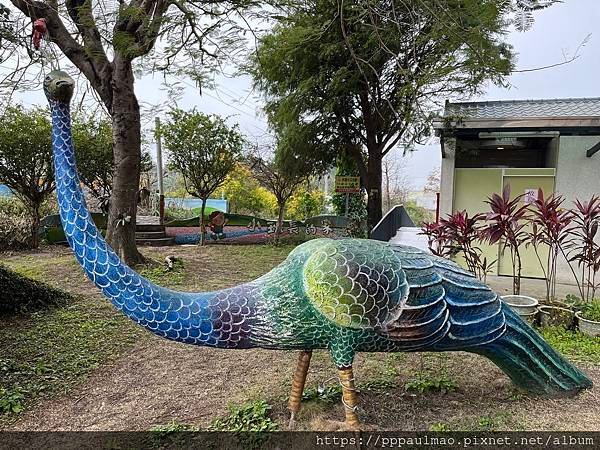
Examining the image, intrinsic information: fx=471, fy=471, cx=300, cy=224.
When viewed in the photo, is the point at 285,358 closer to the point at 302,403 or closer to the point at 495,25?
the point at 302,403

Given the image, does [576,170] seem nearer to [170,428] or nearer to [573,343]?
[573,343]

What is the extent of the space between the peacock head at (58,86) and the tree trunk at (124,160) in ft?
18.6

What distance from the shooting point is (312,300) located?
2396 mm

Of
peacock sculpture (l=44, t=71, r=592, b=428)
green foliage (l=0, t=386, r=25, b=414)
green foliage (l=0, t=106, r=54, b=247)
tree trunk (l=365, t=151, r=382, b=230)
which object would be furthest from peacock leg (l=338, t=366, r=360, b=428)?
green foliage (l=0, t=106, r=54, b=247)

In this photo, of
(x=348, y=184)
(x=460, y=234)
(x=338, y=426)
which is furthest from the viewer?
(x=348, y=184)

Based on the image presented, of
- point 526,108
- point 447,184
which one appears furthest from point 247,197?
point 526,108

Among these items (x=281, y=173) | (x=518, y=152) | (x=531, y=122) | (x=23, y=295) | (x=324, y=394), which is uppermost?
(x=531, y=122)

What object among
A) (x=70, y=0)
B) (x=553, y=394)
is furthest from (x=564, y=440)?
(x=70, y=0)

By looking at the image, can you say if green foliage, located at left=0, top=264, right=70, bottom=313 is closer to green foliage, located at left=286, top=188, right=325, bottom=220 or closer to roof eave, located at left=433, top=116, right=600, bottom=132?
roof eave, located at left=433, top=116, right=600, bottom=132

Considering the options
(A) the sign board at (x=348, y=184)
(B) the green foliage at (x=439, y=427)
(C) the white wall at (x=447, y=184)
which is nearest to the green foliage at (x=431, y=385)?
(B) the green foliage at (x=439, y=427)

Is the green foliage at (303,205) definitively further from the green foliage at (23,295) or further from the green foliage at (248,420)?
the green foliage at (248,420)

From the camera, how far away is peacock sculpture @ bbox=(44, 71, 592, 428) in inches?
93.4

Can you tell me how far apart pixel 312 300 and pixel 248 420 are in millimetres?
1024

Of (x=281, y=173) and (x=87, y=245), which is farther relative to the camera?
(x=281, y=173)
